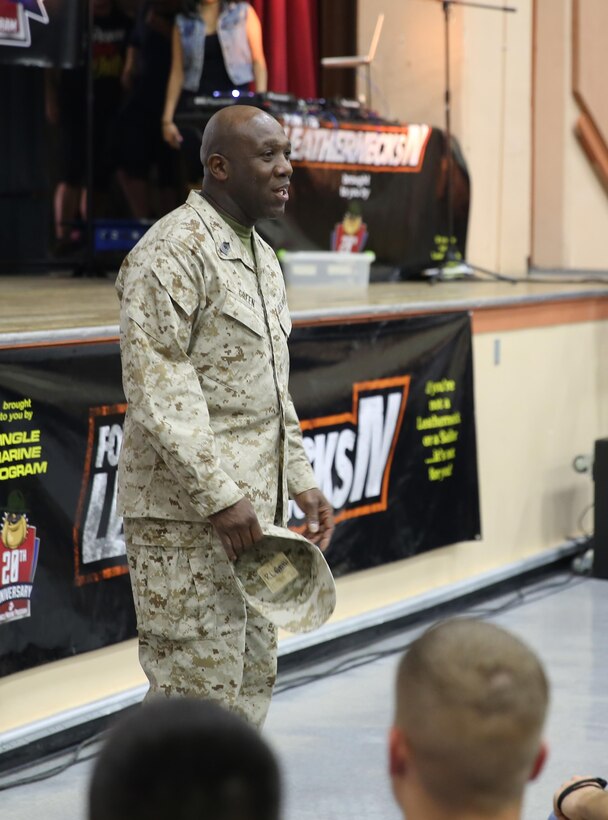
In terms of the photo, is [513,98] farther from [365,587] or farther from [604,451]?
[365,587]

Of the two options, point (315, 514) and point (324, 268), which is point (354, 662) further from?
point (324, 268)

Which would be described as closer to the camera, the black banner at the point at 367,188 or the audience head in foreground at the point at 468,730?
the audience head in foreground at the point at 468,730

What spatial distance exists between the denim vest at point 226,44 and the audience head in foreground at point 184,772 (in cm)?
691

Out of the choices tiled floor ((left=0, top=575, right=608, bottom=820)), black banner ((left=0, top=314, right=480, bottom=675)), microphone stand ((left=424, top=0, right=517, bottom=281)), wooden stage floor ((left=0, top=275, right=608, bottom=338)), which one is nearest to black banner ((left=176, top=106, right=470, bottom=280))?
microphone stand ((left=424, top=0, right=517, bottom=281))

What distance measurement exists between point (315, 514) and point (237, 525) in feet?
1.40

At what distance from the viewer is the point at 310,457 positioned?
4996 millimetres

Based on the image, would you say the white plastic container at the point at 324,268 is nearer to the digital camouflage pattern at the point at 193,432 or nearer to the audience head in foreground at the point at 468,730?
the digital camouflage pattern at the point at 193,432

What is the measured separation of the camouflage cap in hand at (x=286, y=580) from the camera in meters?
2.97

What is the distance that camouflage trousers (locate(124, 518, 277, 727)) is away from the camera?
2959 millimetres

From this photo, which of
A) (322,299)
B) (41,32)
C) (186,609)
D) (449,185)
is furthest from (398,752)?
(449,185)

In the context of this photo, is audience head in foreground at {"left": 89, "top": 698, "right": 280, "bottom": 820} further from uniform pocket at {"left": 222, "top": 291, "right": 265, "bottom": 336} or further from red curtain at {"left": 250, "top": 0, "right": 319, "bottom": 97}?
red curtain at {"left": 250, "top": 0, "right": 319, "bottom": 97}

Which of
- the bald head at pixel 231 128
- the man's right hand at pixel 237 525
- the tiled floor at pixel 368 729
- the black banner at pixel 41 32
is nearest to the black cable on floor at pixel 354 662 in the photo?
the tiled floor at pixel 368 729

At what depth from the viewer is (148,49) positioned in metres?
8.62

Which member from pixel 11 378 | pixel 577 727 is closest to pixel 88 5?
pixel 11 378
